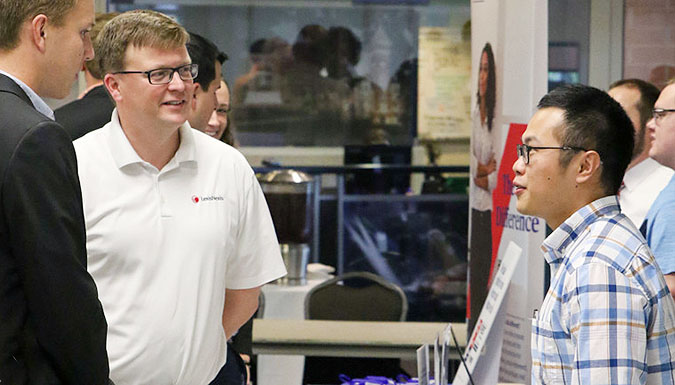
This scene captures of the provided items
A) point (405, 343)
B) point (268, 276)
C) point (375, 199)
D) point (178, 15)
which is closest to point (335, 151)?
point (375, 199)

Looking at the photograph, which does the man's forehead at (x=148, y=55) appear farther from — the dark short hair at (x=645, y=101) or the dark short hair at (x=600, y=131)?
the dark short hair at (x=645, y=101)

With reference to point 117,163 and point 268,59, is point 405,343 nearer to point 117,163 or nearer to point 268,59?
point 117,163

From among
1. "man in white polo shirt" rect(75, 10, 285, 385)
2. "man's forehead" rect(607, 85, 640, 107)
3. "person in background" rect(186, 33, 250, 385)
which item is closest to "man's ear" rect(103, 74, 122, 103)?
"man in white polo shirt" rect(75, 10, 285, 385)

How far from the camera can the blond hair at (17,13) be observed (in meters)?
1.65

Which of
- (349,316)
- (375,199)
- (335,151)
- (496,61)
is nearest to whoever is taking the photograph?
(496,61)

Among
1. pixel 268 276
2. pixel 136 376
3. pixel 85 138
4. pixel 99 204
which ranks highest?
pixel 85 138

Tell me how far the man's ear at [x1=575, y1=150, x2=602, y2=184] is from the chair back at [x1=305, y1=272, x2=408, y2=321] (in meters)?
2.49

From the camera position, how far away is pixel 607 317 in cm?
158

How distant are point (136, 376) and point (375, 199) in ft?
18.6

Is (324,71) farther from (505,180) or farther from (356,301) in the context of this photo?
(505,180)

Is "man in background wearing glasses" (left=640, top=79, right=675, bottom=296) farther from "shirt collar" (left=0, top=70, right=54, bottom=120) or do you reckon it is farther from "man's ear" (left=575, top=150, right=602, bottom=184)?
"shirt collar" (left=0, top=70, right=54, bottom=120)

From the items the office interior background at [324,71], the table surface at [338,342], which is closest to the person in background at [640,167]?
the table surface at [338,342]

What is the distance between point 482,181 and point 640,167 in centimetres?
67

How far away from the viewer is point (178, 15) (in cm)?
858
